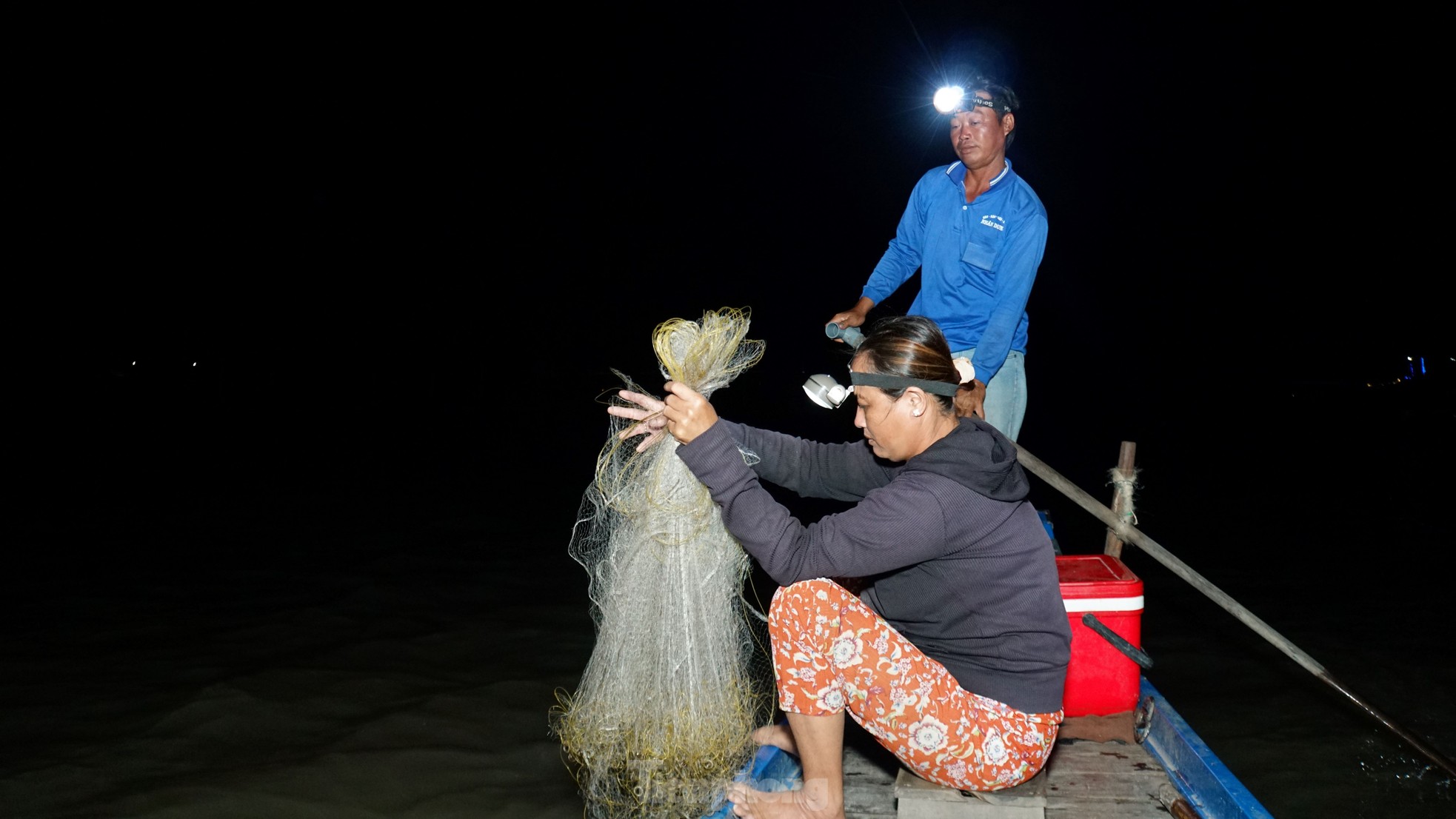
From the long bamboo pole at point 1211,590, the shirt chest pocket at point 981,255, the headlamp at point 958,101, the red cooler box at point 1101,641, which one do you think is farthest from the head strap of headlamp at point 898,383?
the headlamp at point 958,101

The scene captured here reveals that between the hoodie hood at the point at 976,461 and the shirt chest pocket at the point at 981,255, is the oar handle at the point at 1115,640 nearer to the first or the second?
the hoodie hood at the point at 976,461

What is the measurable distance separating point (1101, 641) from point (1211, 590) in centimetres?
44

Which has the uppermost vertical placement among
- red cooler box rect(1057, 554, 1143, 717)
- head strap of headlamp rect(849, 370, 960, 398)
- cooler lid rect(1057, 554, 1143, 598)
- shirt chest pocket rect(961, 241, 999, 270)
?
shirt chest pocket rect(961, 241, 999, 270)

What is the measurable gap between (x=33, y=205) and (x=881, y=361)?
54.6 ft

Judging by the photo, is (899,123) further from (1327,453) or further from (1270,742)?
(1270,742)

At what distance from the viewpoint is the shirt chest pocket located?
3238 mm

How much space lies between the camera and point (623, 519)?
7.91 ft

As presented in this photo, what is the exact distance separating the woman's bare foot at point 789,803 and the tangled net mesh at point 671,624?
0.14 m

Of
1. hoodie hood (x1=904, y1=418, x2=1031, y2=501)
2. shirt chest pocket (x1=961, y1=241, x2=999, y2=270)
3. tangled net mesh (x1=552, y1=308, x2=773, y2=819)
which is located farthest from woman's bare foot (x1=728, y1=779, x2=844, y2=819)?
shirt chest pocket (x1=961, y1=241, x2=999, y2=270)

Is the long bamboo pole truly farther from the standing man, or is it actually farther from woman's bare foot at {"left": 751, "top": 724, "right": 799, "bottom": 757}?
woman's bare foot at {"left": 751, "top": 724, "right": 799, "bottom": 757}

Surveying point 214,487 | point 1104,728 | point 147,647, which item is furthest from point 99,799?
point 214,487

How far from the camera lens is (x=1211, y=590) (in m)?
2.88

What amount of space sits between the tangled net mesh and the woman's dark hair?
1.26 feet

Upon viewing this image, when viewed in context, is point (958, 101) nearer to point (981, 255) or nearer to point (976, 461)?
point (981, 255)
